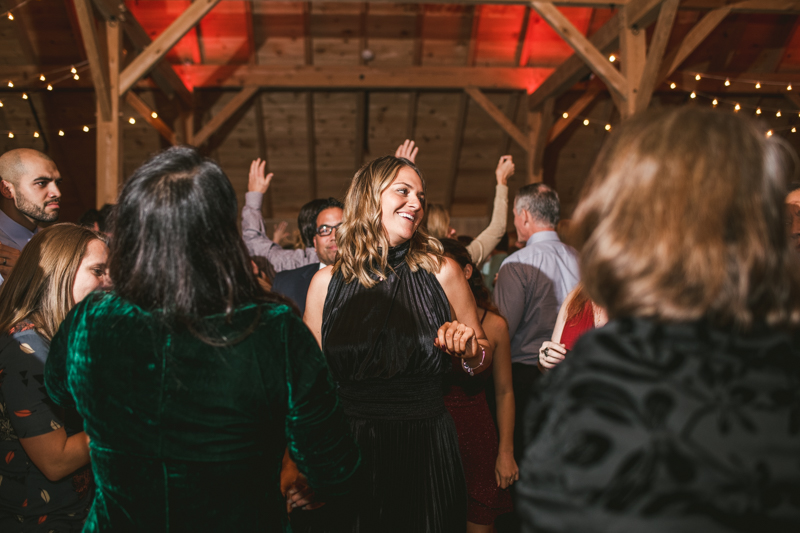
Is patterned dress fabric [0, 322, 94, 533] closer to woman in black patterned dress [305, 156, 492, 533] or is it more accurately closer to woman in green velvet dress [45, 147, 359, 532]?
woman in green velvet dress [45, 147, 359, 532]

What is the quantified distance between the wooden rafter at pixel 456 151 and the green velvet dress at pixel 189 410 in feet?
23.2

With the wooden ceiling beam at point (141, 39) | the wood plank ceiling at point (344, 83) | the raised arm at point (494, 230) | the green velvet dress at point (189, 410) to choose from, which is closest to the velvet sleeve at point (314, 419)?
the green velvet dress at point (189, 410)

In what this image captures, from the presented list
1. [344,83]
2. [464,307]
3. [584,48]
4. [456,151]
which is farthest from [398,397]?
[456,151]

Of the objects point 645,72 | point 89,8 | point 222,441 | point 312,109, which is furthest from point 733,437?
point 312,109

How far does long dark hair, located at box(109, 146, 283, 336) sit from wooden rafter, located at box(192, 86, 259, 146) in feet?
21.2

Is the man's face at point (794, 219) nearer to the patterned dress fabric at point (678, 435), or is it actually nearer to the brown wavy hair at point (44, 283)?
the patterned dress fabric at point (678, 435)

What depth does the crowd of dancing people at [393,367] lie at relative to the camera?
626 mm

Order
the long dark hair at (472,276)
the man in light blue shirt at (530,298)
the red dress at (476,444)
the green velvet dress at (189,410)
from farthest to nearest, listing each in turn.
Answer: the man in light blue shirt at (530,298), the long dark hair at (472,276), the red dress at (476,444), the green velvet dress at (189,410)

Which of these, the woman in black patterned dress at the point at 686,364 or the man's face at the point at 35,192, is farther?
the man's face at the point at 35,192

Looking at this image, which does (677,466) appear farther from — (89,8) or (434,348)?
(89,8)

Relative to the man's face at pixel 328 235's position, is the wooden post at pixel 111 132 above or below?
above

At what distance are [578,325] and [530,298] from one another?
925 mm

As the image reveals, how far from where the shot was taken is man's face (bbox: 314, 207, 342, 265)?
2559 millimetres

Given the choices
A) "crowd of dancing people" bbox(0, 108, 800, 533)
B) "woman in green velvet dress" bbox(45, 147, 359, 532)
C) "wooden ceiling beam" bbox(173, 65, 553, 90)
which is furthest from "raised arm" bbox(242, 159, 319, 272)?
"wooden ceiling beam" bbox(173, 65, 553, 90)
